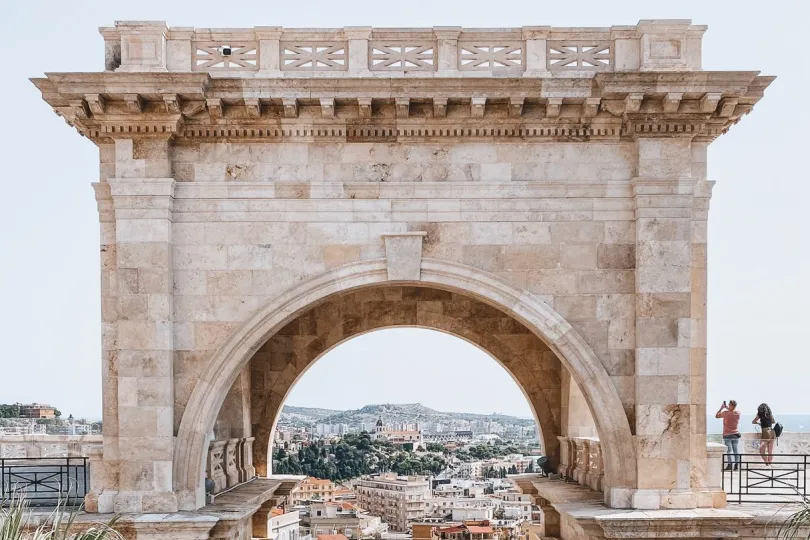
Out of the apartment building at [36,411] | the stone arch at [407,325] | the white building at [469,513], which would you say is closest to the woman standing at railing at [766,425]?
the stone arch at [407,325]

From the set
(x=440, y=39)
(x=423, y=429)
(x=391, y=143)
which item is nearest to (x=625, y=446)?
(x=391, y=143)

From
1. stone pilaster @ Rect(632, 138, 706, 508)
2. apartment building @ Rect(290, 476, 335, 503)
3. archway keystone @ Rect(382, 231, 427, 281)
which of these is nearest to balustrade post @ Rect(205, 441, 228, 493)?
archway keystone @ Rect(382, 231, 427, 281)

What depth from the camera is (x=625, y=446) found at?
385 inches

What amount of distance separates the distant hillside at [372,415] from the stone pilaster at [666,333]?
88.4 meters

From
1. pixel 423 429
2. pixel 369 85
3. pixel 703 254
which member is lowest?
pixel 423 429

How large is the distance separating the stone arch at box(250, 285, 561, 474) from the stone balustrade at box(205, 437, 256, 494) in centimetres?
64

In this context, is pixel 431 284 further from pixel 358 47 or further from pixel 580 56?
pixel 580 56

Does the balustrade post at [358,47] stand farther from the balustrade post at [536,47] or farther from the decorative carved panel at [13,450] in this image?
the decorative carved panel at [13,450]

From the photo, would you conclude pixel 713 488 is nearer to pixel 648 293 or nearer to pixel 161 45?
pixel 648 293

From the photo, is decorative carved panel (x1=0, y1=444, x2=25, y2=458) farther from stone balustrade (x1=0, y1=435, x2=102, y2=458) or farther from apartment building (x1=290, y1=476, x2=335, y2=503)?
apartment building (x1=290, y1=476, x2=335, y2=503)

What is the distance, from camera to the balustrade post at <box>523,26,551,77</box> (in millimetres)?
9852

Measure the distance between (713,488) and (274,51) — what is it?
7003 millimetres

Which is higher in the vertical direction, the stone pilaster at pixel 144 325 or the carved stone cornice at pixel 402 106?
the carved stone cornice at pixel 402 106

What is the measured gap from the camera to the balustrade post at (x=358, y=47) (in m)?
9.83
